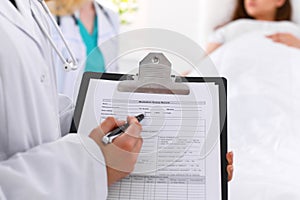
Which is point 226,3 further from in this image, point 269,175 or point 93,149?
point 93,149

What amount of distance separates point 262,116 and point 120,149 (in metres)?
0.96

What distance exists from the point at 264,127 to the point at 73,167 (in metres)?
0.95

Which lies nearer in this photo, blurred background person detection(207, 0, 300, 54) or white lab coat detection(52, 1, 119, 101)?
white lab coat detection(52, 1, 119, 101)

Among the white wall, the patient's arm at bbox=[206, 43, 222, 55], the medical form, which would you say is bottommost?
the patient's arm at bbox=[206, 43, 222, 55]

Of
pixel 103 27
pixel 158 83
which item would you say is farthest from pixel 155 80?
pixel 103 27

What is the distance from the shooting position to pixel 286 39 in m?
2.20

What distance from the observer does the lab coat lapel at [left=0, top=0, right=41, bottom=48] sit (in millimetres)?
752

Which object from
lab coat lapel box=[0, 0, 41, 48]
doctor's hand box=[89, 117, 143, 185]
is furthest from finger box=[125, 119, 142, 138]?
lab coat lapel box=[0, 0, 41, 48]

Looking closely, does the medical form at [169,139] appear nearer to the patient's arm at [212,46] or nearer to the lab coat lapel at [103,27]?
the lab coat lapel at [103,27]

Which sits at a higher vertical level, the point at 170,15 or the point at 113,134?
the point at 113,134

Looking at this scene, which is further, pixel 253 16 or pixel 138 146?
pixel 253 16

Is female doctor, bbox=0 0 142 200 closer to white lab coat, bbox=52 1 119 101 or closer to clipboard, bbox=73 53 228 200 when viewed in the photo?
clipboard, bbox=73 53 228 200

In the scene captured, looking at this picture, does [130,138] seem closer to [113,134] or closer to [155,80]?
[113,134]

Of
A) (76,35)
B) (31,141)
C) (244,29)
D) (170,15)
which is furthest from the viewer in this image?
(170,15)
